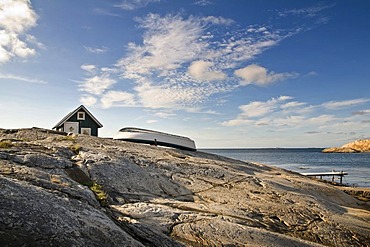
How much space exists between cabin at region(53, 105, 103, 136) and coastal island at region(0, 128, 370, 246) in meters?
13.7

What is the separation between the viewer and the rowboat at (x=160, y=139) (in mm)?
22719

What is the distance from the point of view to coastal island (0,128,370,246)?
5.55 m

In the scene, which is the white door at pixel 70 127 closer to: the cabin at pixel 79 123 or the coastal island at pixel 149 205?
the cabin at pixel 79 123

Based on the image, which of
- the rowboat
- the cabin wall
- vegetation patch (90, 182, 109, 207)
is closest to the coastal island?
vegetation patch (90, 182, 109, 207)

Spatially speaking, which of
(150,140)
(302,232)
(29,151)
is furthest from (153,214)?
(150,140)

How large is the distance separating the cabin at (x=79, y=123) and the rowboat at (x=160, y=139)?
7678 mm

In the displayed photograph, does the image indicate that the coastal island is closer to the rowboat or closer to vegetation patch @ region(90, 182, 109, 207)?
vegetation patch @ region(90, 182, 109, 207)

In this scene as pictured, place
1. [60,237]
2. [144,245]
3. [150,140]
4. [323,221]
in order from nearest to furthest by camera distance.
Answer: [60,237], [144,245], [323,221], [150,140]

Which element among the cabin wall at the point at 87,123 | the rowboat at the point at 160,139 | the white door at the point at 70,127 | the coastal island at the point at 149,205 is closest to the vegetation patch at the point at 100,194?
the coastal island at the point at 149,205

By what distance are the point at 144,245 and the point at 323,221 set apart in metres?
7.39

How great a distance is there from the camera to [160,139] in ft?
75.8

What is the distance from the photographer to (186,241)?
7.64 metres

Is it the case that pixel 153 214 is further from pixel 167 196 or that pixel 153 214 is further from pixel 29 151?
pixel 29 151

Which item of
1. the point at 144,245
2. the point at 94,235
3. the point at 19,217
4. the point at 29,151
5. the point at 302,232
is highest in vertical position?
the point at 29,151
